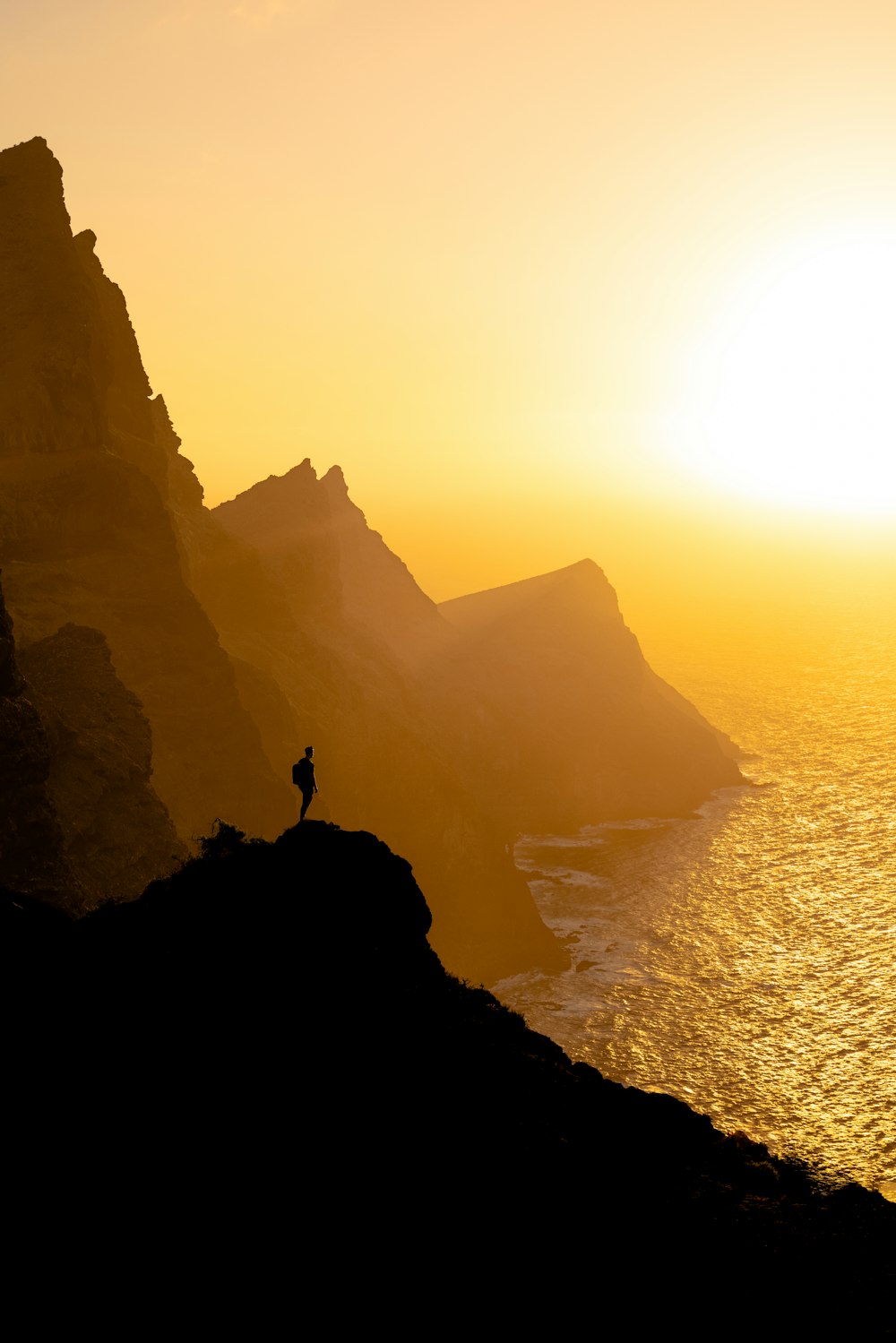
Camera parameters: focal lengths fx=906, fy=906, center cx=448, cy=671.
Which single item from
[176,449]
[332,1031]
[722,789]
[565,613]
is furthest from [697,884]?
[332,1031]

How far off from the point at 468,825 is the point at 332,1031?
73.0 m

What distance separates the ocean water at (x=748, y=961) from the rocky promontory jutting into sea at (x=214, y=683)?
30.3ft

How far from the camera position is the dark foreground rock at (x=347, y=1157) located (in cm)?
1491

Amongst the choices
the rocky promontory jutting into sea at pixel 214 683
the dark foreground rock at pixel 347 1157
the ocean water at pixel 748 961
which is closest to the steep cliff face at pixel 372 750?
the rocky promontory jutting into sea at pixel 214 683

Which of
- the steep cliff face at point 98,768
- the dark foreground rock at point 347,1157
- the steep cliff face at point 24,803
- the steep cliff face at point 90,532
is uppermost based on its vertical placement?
the steep cliff face at point 90,532

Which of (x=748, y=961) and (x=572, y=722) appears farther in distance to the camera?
(x=572, y=722)

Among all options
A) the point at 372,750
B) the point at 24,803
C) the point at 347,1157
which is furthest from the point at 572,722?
the point at 347,1157

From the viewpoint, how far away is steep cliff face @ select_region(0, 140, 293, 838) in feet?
204

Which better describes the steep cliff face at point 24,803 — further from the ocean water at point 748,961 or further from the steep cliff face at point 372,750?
the steep cliff face at point 372,750

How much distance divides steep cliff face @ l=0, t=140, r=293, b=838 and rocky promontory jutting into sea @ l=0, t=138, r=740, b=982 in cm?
17

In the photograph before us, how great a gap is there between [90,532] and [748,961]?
2766 inches

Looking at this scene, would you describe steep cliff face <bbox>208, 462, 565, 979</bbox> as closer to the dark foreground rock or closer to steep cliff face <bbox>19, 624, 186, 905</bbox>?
steep cliff face <bbox>19, 624, 186, 905</bbox>

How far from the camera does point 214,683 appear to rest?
68688mm

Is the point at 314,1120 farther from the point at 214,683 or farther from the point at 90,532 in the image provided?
the point at 90,532
